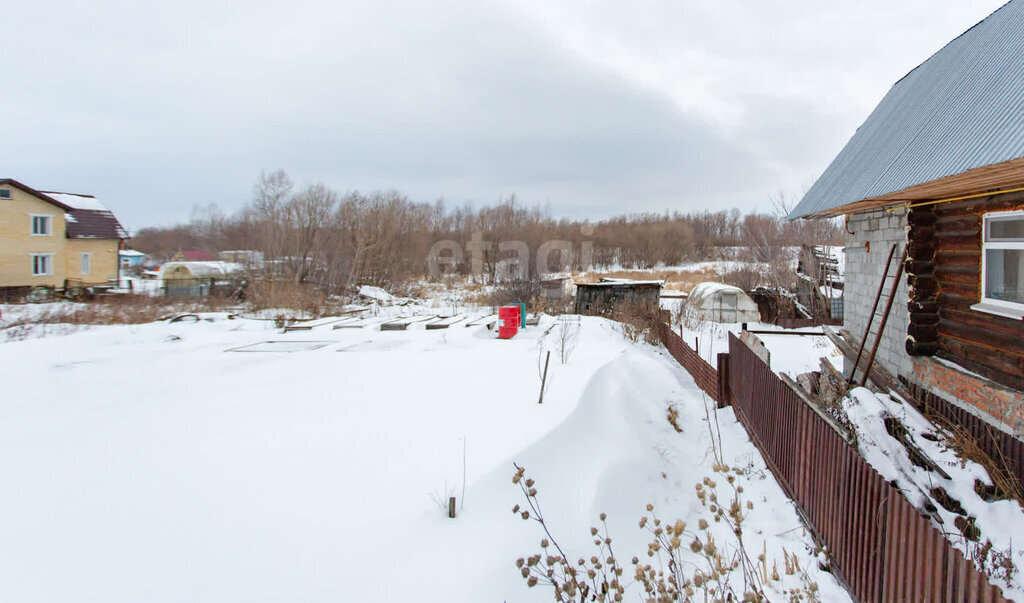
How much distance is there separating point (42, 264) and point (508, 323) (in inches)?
1042

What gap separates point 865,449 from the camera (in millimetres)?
4789

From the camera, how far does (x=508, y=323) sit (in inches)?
430

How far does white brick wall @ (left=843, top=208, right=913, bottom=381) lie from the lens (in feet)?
20.9

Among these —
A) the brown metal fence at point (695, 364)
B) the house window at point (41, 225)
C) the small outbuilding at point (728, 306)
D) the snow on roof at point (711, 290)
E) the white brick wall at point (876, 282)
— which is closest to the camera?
the white brick wall at point (876, 282)

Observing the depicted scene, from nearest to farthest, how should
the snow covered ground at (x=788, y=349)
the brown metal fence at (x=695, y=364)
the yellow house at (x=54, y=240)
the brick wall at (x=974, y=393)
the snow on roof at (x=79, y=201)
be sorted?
the brick wall at (x=974, y=393)
the brown metal fence at (x=695, y=364)
the snow covered ground at (x=788, y=349)
the yellow house at (x=54, y=240)
the snow on roof at (x=79, y=201)

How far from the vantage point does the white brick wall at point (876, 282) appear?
20.9ft

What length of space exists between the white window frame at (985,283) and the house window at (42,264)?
33.2 metres

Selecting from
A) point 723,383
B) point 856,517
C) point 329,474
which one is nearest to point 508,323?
point 723,383

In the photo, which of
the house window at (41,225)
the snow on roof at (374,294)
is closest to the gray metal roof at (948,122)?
the snow on roof at (374,294)

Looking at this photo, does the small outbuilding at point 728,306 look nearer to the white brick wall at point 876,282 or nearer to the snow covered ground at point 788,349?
the snow covered ground at point 788,349

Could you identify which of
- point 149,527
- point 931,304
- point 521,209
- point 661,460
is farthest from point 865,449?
point 521,209

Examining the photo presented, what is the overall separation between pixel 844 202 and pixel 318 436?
246 inches

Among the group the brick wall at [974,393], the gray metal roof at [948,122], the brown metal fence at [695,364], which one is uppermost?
the gray metal roof at [948,122]

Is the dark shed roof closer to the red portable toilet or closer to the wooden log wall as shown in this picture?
the red portable toilet
